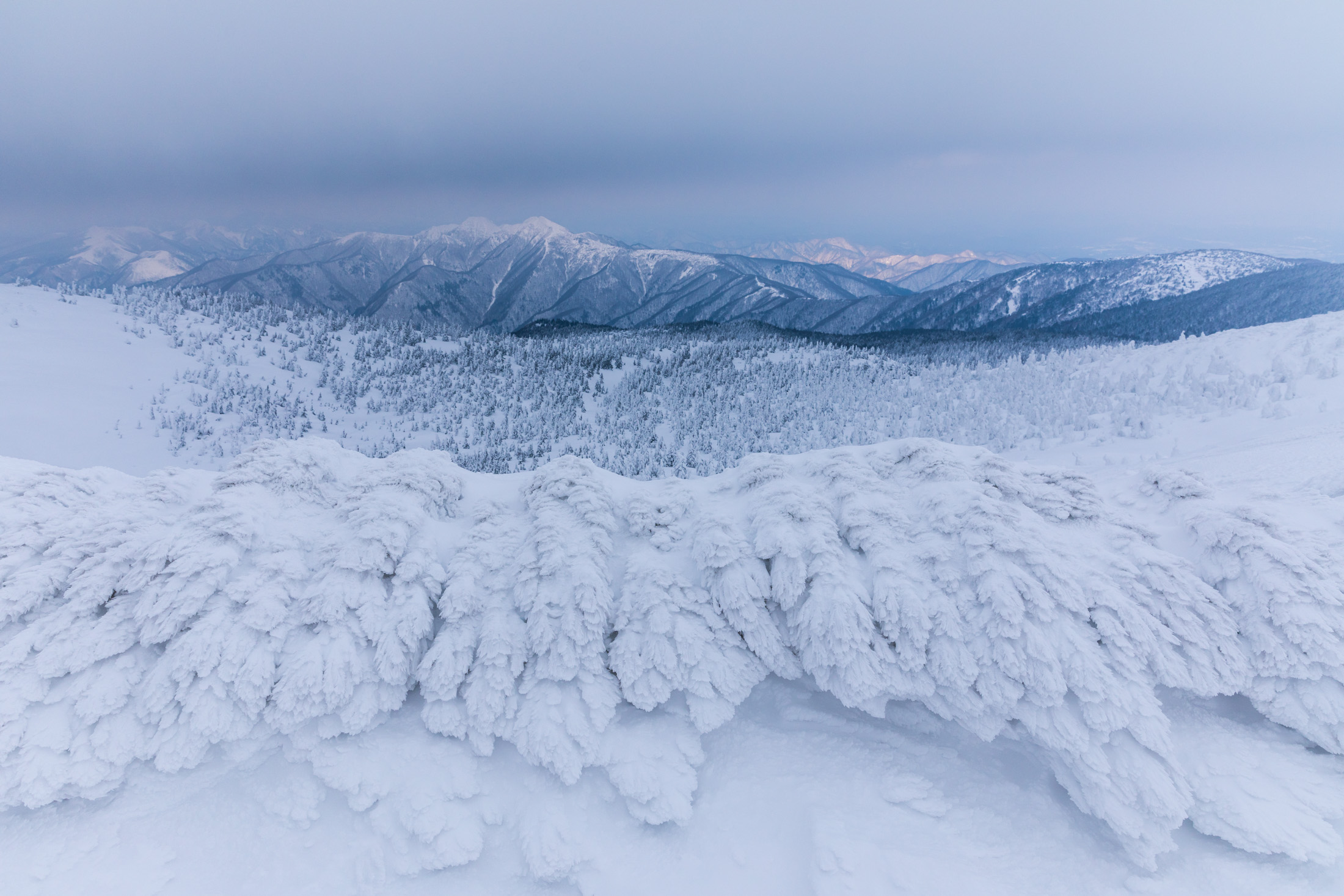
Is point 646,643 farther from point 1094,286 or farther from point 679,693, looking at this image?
point 1094,286

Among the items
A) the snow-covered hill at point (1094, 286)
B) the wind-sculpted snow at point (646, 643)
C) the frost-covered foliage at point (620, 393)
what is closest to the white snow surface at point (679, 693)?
the wind-sculpted snow at point (646, 643)

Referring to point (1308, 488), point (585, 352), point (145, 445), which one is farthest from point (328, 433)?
point (1308, 488)

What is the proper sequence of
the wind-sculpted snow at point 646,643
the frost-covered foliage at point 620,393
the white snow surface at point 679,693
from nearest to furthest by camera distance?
the white snow surface at point 679,693, the wind-sculpted snow at point 646,643, the frost-covered foliage at point 620,393

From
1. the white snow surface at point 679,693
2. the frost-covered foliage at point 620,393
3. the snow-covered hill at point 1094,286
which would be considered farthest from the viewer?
the snow-covered hill at point 1094,286

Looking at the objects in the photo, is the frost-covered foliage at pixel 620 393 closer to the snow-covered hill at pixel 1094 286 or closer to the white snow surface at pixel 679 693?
the white snow surface at pixel 679 693

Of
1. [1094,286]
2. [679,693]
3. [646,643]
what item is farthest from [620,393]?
[1094,286]
